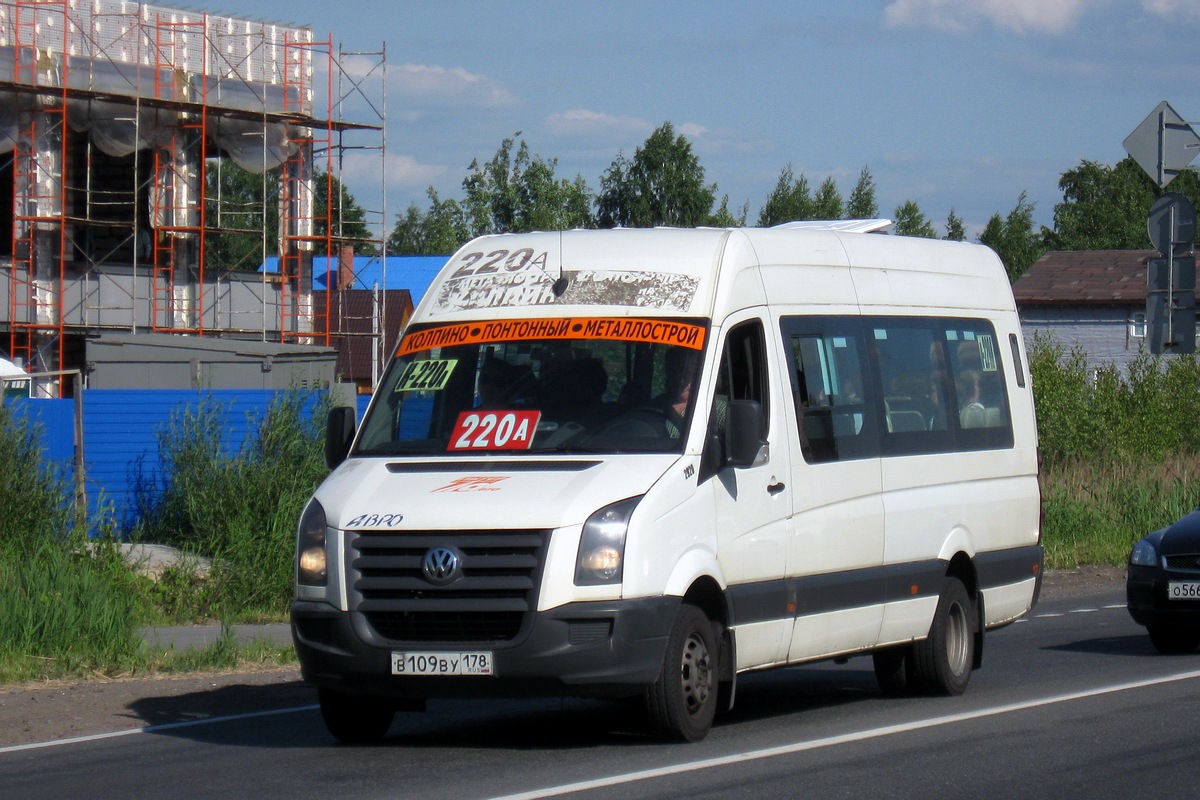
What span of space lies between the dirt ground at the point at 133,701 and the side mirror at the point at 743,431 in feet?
12.3

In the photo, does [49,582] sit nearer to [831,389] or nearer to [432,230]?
[831,389]

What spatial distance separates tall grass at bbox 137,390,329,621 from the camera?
16.2 m

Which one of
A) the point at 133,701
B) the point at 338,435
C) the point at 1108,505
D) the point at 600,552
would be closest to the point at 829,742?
the point at 600,552

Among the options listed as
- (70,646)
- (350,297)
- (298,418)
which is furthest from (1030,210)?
(70,646)

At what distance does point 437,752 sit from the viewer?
8539 millimetres

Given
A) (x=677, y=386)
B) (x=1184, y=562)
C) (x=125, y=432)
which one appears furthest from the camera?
(x=125, y=432)

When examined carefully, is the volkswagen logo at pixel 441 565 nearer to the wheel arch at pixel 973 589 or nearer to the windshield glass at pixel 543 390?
the windshield glass at pixel 543 390

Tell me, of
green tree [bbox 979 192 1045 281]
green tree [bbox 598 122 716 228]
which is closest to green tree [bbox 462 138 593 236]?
green tree [bbox 598 122 716 228]

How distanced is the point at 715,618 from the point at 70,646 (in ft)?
18.7

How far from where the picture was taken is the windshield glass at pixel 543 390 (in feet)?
28.2

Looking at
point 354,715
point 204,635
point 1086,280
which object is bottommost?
point 204,635

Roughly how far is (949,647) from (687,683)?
2.84 meters

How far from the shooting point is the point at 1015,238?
305 ft

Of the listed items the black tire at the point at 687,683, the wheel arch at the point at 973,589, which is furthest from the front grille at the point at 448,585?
the wheel arch at the point at 973,589
